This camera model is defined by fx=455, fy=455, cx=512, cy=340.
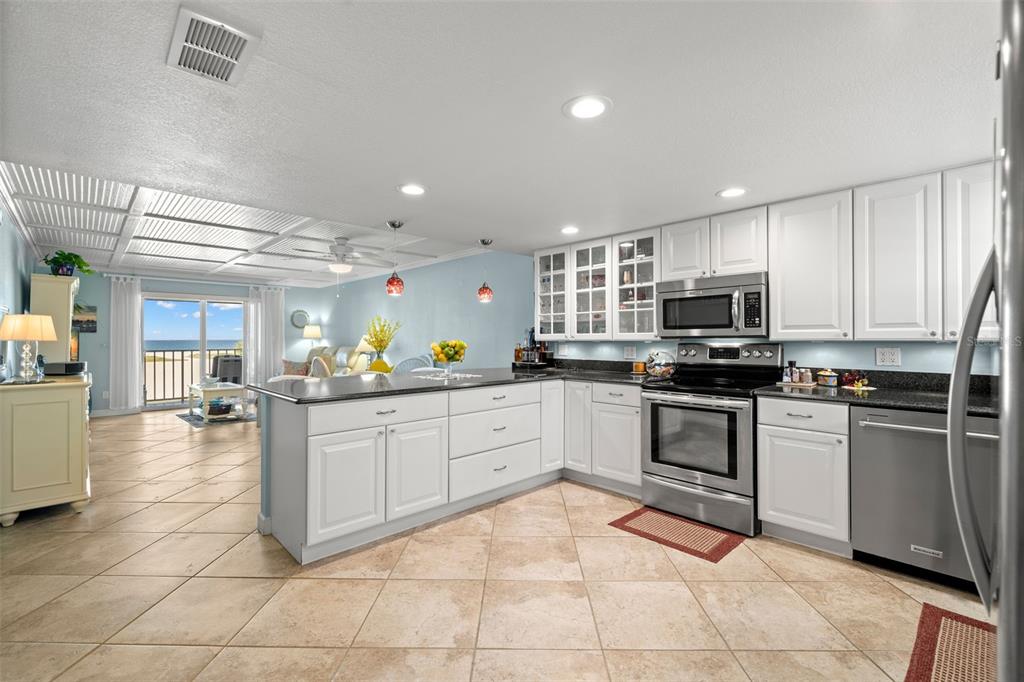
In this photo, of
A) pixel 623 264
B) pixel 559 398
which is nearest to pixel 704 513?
pixel 559 398

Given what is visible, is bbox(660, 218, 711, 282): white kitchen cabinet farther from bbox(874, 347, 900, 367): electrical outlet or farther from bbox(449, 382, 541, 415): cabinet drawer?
bbox(449, 382, 541, 415): cabinet drawer

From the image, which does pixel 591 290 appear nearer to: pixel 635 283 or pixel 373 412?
pixel 635 283

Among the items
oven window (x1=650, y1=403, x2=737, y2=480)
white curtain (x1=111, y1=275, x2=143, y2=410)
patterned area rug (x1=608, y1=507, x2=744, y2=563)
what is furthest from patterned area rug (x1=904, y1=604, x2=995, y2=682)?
white curtain (x1=111, y1=275, x2=143, y2=410)

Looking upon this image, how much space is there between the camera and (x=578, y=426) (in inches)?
149

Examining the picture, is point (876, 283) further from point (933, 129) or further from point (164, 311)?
point (164, 311)

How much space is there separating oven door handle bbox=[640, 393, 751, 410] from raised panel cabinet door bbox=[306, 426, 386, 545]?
73.7 inches

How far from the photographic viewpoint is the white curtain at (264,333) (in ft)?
28.7

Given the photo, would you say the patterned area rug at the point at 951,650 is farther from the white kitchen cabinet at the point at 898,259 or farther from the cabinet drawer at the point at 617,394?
the cabinet drawer at the point at 617,394

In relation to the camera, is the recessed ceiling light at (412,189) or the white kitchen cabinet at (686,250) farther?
the white kitchen cabinet at (686,250)

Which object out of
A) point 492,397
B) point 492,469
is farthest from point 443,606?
point 492,397

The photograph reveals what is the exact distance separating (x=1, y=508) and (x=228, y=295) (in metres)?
6.31

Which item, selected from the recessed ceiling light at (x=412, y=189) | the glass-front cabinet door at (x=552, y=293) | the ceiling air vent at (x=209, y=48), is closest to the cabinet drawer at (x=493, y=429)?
the glass-front cabinet door at (x=552, y=293)

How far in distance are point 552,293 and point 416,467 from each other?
2380 mm

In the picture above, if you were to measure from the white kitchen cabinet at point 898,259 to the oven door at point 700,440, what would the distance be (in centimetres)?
92
